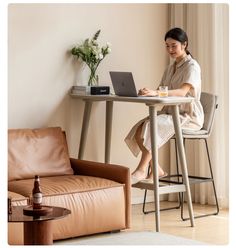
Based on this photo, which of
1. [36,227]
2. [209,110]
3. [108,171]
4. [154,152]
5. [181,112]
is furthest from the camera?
[209,110]

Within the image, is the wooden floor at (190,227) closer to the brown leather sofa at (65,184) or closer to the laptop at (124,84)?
the brown leather sofa at (65,184)

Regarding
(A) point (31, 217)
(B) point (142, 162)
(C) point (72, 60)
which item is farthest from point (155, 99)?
(A) point (31, 217)

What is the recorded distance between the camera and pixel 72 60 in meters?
5.25

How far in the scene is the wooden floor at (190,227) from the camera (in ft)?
14.6

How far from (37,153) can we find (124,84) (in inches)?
32.8

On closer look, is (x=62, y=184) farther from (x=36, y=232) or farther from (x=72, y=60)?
(x=72, y=60)

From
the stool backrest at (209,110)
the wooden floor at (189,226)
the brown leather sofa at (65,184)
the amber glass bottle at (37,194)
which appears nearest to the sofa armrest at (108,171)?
the brown leather sofa at (65,184)

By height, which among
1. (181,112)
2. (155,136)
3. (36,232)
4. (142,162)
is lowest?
(36,232)

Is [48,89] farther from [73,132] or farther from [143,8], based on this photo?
[143,8]

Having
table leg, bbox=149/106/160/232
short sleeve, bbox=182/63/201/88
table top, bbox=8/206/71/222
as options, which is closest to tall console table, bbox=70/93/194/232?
table leg, bbox=149/106/160/232

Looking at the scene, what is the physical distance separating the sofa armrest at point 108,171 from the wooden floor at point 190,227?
31 cm

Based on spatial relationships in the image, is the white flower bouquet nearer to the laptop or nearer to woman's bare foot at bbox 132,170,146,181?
the laptop

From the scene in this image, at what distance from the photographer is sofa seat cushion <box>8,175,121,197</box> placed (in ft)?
13.6

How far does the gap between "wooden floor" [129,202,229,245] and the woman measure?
0.37 m
